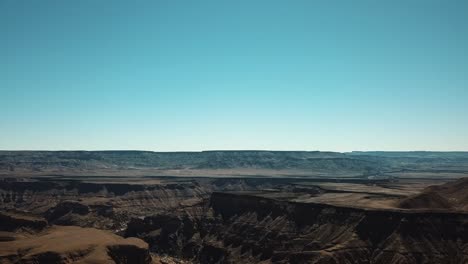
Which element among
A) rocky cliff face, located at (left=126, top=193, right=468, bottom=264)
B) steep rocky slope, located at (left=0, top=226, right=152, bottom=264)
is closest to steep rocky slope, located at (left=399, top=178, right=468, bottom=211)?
rocky cliff face, located at (left=126, top=193, right=468, bottom=264)

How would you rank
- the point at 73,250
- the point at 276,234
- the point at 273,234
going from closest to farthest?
the point at 73,250, the point at 276,234, the point at 273,234

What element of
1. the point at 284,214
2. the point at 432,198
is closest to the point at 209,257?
the point at 284,214

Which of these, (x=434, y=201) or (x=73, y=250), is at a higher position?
(x=434, y=201)

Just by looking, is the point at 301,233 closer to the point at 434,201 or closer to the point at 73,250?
the point at 434,201

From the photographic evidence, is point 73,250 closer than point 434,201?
Yes

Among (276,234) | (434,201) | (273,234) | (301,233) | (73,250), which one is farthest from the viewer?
(434,201)

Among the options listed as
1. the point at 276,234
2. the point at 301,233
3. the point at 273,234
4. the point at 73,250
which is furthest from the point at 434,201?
the point at 73,250

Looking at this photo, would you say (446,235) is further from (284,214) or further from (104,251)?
(104,251)

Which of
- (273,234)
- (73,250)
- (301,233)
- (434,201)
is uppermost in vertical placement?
(434,201)
